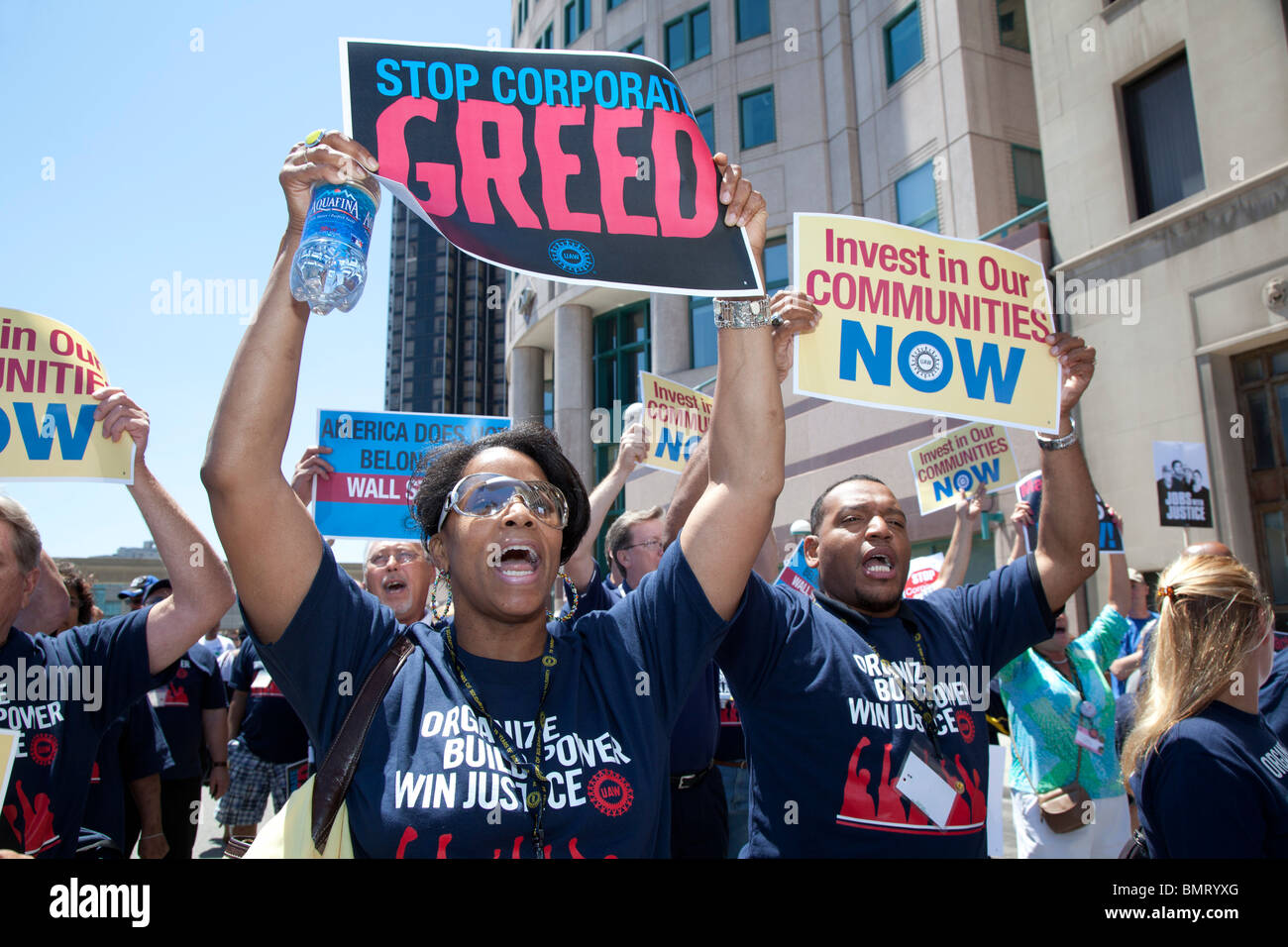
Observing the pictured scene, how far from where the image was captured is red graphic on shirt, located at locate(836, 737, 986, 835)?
2.38 metres

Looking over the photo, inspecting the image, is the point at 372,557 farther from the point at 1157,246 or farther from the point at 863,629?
the point at 1157,246

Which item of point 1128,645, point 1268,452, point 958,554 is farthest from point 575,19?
point 958,554

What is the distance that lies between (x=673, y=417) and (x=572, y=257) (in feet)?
14.5

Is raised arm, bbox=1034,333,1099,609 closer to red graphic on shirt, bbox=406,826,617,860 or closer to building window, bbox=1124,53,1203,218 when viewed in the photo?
red graphic on shirt, bbox=406,826,617,860

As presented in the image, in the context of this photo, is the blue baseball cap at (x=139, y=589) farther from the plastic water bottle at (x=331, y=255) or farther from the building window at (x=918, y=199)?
the building window at (x=918, y=199)

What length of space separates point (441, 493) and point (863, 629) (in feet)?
4.56

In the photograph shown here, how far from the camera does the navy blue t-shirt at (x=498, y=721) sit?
5.36 feet

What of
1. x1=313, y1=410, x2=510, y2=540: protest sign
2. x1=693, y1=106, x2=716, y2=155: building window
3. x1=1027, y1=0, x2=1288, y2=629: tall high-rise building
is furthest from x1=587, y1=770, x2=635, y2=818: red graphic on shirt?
x1=693, y1=106, x2=716, y2=155: building window

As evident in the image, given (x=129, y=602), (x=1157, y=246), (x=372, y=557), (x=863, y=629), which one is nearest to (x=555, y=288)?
(x=1157, y=246)

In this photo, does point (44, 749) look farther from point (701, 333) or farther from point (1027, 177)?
point (701, 333)

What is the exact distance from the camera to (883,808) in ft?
7.85

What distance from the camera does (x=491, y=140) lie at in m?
2.31

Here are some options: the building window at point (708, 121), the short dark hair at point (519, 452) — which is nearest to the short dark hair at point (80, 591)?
the short dark hair at point (519, 452)

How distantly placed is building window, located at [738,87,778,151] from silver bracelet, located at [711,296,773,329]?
20017 mm
